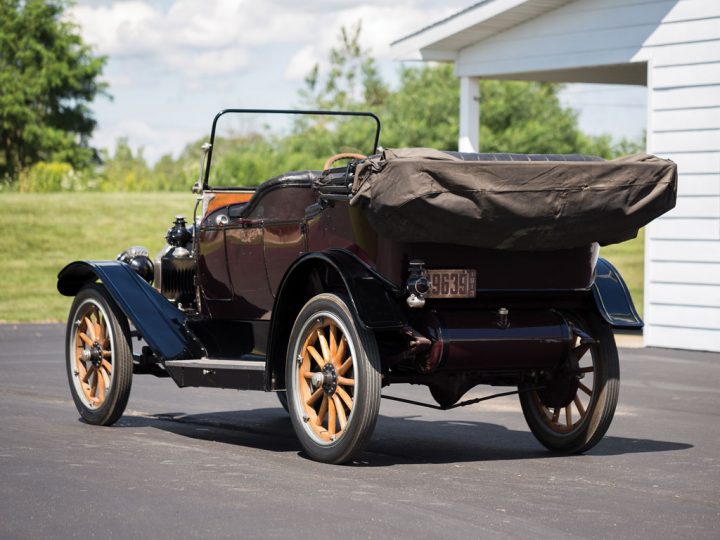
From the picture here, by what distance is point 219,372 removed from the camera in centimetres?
794

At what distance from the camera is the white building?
14266 mm

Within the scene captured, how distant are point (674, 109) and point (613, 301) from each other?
7511 mm

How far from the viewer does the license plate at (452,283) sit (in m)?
6.98

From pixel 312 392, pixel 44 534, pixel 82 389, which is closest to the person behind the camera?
pixel 44 534

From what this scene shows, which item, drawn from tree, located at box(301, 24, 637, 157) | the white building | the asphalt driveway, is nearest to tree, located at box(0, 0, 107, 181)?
tree, located at box(301, 24, 637, 157)

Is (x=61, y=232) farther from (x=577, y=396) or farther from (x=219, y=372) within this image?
(x=577, y=396)

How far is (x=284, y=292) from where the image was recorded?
755cm

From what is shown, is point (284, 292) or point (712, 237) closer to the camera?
point (284, 292)

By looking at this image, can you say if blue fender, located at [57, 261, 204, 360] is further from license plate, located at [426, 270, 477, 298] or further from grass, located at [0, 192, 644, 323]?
grass, located at [0, 192, 644, 323]

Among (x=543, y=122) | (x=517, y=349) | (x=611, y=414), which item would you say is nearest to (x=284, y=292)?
(x=517, y=349)

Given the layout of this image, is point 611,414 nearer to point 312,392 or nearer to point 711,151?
point 312,392

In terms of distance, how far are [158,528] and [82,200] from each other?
26.0 m

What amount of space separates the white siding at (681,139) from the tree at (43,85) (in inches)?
1509

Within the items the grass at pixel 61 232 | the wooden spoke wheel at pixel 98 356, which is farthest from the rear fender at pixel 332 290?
the grass at pixel 61 232
